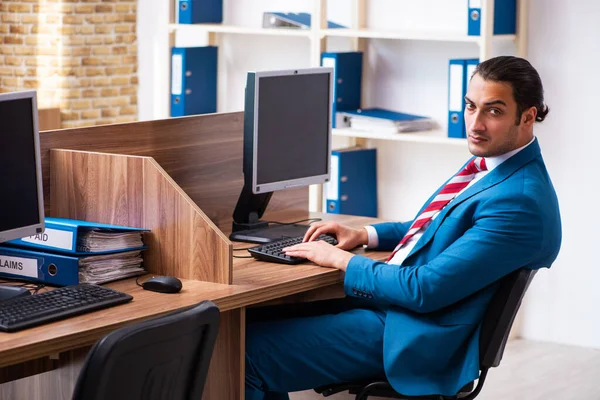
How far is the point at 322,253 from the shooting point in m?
2.83

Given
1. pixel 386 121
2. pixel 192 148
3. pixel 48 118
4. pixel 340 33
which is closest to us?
pixel 192 148

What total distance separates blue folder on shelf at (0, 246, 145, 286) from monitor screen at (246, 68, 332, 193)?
64cm

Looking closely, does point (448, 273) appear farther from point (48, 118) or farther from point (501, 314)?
point (48, 118)

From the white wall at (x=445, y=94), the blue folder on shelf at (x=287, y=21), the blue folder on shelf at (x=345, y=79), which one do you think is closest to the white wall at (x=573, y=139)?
the white wall at (x=445, y=94)

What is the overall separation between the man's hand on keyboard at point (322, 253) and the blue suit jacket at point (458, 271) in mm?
95

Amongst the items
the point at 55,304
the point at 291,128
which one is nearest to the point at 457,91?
the point at 291,128

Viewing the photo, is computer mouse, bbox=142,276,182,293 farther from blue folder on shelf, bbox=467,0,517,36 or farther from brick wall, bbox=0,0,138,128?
brick wall, bbox=0,0,138,128

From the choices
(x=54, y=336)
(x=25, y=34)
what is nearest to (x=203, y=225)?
(x=54, y=336)

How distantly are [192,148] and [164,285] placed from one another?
79 centimetres

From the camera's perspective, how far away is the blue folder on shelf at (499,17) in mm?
4254

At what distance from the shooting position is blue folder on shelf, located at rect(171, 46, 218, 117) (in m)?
5.23

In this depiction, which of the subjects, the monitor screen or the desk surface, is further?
the monitor screen

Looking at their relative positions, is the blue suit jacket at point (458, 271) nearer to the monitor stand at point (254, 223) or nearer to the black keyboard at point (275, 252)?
the black keyboard at point (275, 252)

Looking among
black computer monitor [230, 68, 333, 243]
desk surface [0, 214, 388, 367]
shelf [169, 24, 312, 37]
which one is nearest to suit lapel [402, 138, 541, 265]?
desk surface [0, 214, 388, 367]
